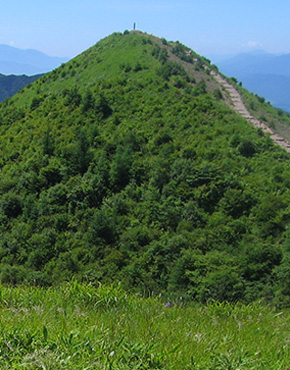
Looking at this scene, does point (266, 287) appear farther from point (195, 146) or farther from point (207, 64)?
point (207, 64)

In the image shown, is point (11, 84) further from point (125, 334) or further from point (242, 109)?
point (125, 334)

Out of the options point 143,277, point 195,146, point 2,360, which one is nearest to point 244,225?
point 143,277

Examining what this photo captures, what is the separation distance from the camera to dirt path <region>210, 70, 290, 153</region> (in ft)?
90.5

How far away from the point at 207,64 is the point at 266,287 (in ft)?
141

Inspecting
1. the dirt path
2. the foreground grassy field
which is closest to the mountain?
the dirt path

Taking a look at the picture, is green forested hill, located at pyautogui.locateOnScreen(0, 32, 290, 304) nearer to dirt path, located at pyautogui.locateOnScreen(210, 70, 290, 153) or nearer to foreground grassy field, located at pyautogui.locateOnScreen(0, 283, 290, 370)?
dirt path, located at pyautogui.locateOnScreen(210, 70, 290, 153)

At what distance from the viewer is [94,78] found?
42.1 meters

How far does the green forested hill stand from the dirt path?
66.3 inches

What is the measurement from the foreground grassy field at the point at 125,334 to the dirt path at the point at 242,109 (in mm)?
23695

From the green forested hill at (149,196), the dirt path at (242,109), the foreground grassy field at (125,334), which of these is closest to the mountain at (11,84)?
the dirt path at (242,109)

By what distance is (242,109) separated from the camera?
3488 centimetres

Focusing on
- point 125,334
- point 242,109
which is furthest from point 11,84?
point 125,334

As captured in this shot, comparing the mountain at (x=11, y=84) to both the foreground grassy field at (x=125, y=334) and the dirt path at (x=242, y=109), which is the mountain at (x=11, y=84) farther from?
the foreground grassy field at (x=125, y=334)

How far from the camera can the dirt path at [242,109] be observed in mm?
27584
